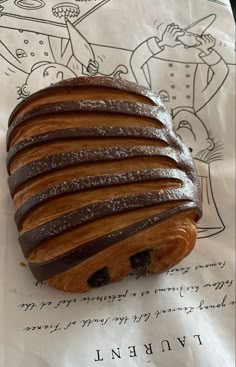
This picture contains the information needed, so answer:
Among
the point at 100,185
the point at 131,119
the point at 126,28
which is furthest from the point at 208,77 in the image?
the point at 100,185

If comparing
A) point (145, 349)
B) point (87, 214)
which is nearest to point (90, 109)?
point (87, 214)

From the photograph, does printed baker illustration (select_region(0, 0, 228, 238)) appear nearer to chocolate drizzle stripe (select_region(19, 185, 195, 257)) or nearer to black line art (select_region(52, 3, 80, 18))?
black line art (select_region(52, 3, 80, 18))

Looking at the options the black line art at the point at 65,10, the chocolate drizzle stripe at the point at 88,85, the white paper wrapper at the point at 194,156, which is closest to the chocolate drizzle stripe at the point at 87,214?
the white paper wrapper at the point at 194,156

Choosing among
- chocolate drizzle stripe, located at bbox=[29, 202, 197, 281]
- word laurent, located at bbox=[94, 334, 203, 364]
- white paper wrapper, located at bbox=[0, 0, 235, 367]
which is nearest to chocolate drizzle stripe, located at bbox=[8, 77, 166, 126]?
white paper wrapper, located at bbox=[0, 0, 235, 367]

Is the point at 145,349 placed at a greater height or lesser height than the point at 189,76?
lesser

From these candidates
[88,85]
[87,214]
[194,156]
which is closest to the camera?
[87,214]

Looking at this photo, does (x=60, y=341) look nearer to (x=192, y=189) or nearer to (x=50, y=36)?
(x=192, y=189)

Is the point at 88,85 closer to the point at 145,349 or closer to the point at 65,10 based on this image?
the point at 65,10
